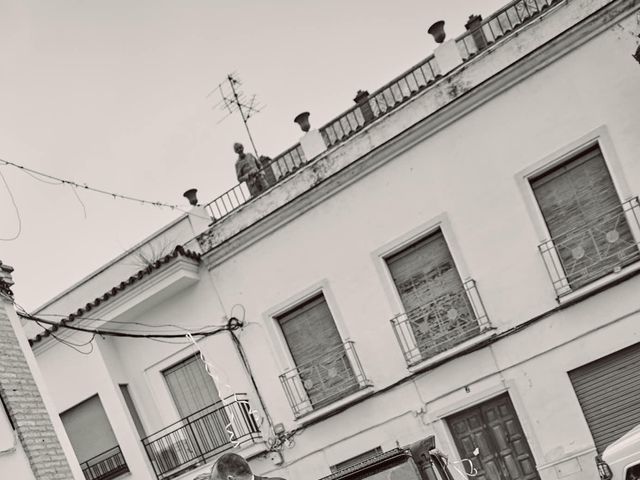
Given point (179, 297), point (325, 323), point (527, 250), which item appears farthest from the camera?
point (179, 297)

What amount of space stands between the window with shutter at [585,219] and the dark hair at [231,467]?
22.6 feet

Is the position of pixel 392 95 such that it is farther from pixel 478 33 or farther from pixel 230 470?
pixel 230 470

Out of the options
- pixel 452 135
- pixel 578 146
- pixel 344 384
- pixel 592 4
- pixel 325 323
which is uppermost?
pixel 592 4

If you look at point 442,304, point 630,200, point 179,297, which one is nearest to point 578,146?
point 630,200

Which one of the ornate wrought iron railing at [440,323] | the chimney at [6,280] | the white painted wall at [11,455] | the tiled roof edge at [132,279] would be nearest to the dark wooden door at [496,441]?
the ornate wrought iron railing at [440,323]

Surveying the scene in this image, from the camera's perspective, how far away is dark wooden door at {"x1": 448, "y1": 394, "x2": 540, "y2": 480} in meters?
13.8

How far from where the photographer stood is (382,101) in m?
15.5

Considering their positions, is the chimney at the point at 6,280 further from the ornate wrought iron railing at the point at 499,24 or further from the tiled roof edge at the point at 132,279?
the ornate wrought iron railing at the point at 499,24

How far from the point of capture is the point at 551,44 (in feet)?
43.3

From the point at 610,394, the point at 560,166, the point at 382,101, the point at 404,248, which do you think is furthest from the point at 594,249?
the point at 382,101

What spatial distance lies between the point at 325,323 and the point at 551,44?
6037 millimetres

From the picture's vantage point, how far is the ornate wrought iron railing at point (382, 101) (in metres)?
14.9

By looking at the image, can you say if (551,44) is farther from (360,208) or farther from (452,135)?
(360,208)

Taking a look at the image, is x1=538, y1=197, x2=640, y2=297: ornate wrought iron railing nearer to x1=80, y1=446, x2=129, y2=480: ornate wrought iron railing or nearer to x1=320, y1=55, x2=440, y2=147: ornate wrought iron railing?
x1=320, y1=55, x2=440, y2=147: ornate wrought iron railing
